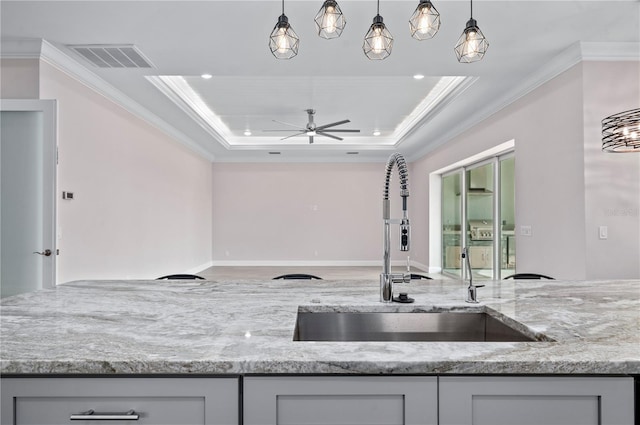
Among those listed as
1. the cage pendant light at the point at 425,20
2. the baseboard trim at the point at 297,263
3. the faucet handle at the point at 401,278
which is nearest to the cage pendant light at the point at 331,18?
the cage pendant light at the point at 425,20

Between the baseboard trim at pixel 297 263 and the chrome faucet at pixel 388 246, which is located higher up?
the chrome faucet at pixel 388 246

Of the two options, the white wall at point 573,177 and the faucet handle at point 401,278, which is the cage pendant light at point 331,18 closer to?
the faucet handle at point 401,278

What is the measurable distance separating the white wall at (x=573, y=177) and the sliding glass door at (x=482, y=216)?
2.85ft

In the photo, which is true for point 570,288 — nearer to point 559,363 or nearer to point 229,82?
point 559,363

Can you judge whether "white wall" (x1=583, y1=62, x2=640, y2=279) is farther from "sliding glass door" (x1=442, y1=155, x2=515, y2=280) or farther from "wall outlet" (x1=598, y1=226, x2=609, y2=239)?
"sliding glass door" (x1=442, y1=155, x2=515, y2=280)

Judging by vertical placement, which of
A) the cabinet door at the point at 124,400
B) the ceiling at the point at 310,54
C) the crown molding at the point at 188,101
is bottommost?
the cabinet door at the point at 124,400

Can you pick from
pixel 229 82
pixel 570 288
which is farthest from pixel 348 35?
pixel 570 288

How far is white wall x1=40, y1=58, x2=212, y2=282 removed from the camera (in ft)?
12.6

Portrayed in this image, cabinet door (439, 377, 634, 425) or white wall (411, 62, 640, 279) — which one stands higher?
white wall (411, 62, 640, 279)

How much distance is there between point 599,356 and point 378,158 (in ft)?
28.5

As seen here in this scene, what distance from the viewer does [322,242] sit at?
9.59 m

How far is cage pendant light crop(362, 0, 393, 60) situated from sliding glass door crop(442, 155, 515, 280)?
416 cm

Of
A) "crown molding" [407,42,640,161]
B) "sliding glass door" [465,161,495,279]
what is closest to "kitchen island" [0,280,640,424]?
"crown molding" [407,42,640,161]

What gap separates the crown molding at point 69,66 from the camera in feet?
11.2
